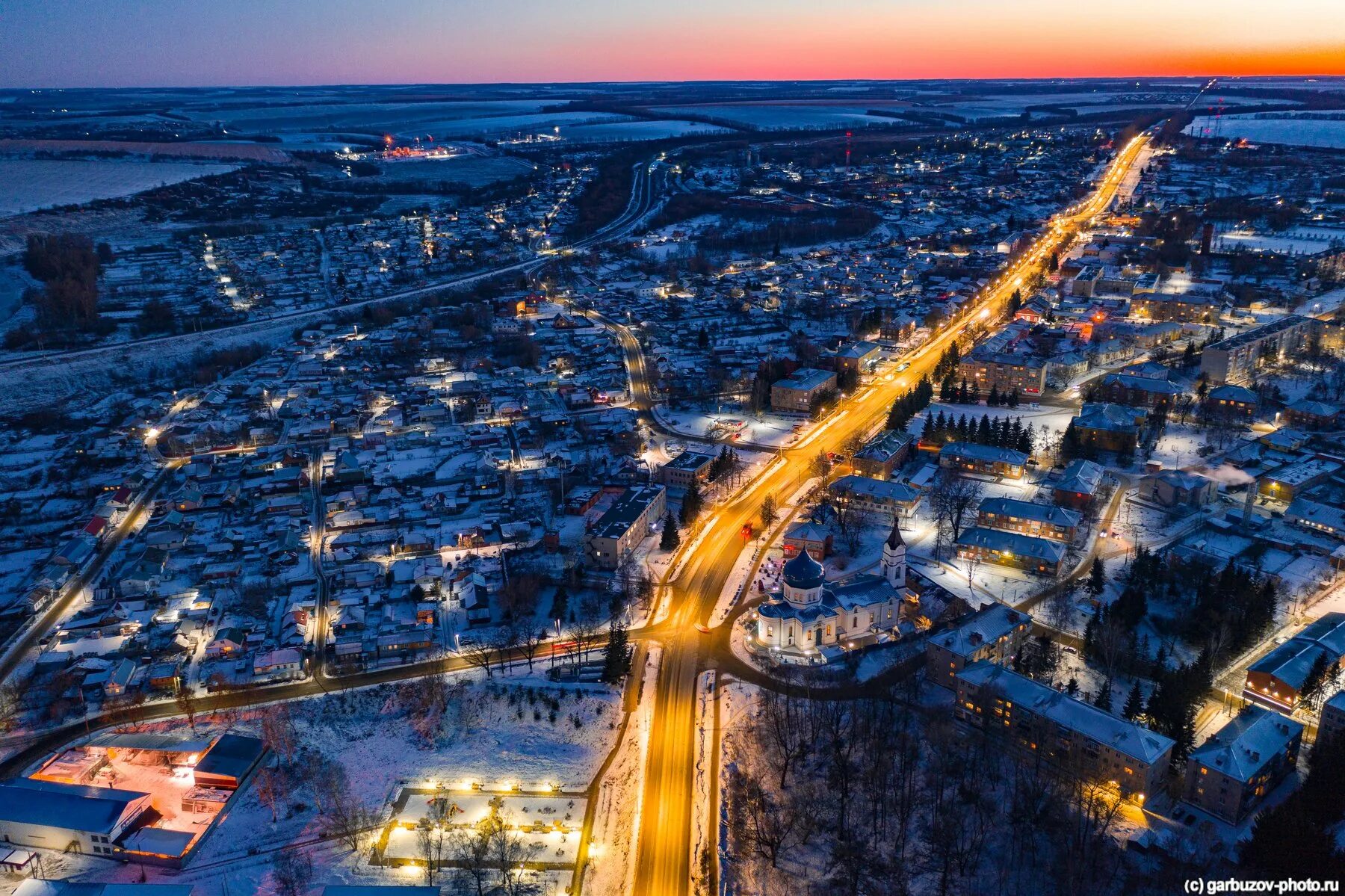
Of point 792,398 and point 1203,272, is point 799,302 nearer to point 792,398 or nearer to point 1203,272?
point 792,398

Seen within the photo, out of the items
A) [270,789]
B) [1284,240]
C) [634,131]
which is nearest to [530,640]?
[270,789]

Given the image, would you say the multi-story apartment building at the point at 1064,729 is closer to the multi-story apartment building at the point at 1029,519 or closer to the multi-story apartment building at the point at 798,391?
the multi-story apartment building at the point at 1029,519

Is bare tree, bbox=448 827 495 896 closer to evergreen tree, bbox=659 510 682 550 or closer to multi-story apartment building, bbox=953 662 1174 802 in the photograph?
multi-story apartment building, bbox=953 662 1174 802

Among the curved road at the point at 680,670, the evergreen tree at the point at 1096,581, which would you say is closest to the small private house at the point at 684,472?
the curved road at the point at 680,670

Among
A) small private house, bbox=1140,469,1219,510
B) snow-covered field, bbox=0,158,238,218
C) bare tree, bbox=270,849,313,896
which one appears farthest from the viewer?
snow-covered field, bbox=0,158,238,218

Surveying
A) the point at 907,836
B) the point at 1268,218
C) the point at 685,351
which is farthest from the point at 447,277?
the point at 1268,218

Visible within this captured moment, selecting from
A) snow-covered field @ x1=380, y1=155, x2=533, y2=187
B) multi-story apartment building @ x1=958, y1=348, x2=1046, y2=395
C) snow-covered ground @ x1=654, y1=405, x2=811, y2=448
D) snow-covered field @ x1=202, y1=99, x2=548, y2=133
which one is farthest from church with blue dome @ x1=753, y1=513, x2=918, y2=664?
snow-covered field @ x1=202, y1=99, x2=548, y2=133

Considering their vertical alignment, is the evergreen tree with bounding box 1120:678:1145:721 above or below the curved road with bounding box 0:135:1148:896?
above

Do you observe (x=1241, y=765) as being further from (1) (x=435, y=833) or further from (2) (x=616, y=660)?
(1) (x=435, y=833)
